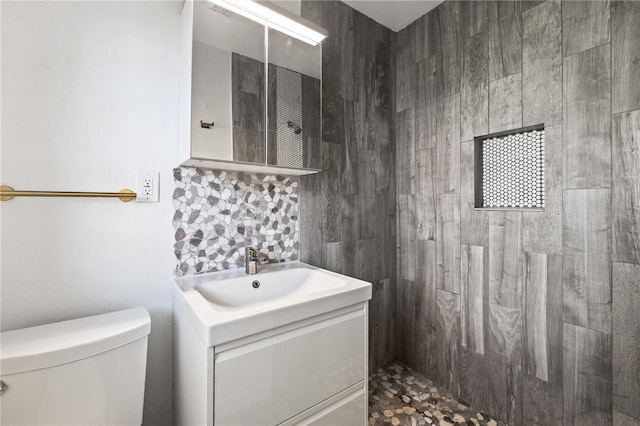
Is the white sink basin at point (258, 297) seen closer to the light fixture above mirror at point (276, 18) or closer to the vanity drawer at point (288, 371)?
the vanity drawer at point (288, 371)

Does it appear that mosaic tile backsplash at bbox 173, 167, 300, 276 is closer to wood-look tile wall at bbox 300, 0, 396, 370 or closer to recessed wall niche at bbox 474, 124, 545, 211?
wood-look tile wall at bbox 300, 0, 396, 370

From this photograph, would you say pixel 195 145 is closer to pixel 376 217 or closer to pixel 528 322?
pixel 376 217

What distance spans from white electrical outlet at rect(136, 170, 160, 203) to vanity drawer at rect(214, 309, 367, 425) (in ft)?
2.50

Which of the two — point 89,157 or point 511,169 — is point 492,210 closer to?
point 511,169

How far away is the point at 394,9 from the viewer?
1.80 m

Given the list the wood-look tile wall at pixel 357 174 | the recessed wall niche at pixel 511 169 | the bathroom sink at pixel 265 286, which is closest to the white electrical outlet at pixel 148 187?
the bathroom sink at pixel 265 286

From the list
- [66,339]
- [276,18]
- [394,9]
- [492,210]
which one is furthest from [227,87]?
[492,210]

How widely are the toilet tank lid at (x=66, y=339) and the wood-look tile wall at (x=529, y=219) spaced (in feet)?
5.50

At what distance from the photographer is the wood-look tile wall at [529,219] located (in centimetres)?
111

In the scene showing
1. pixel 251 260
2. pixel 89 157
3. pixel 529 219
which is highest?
pixel 89 157

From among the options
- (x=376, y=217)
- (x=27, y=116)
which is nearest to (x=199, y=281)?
(x=27, y=116)

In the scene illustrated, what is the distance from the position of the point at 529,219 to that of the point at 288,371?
137cm

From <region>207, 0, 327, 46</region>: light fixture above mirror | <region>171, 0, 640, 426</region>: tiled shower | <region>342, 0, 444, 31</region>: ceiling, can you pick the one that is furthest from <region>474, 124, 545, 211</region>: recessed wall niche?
<region>207, 0, 327, 46</region>: light fixture above mirror

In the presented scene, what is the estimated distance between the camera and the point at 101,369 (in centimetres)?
86
